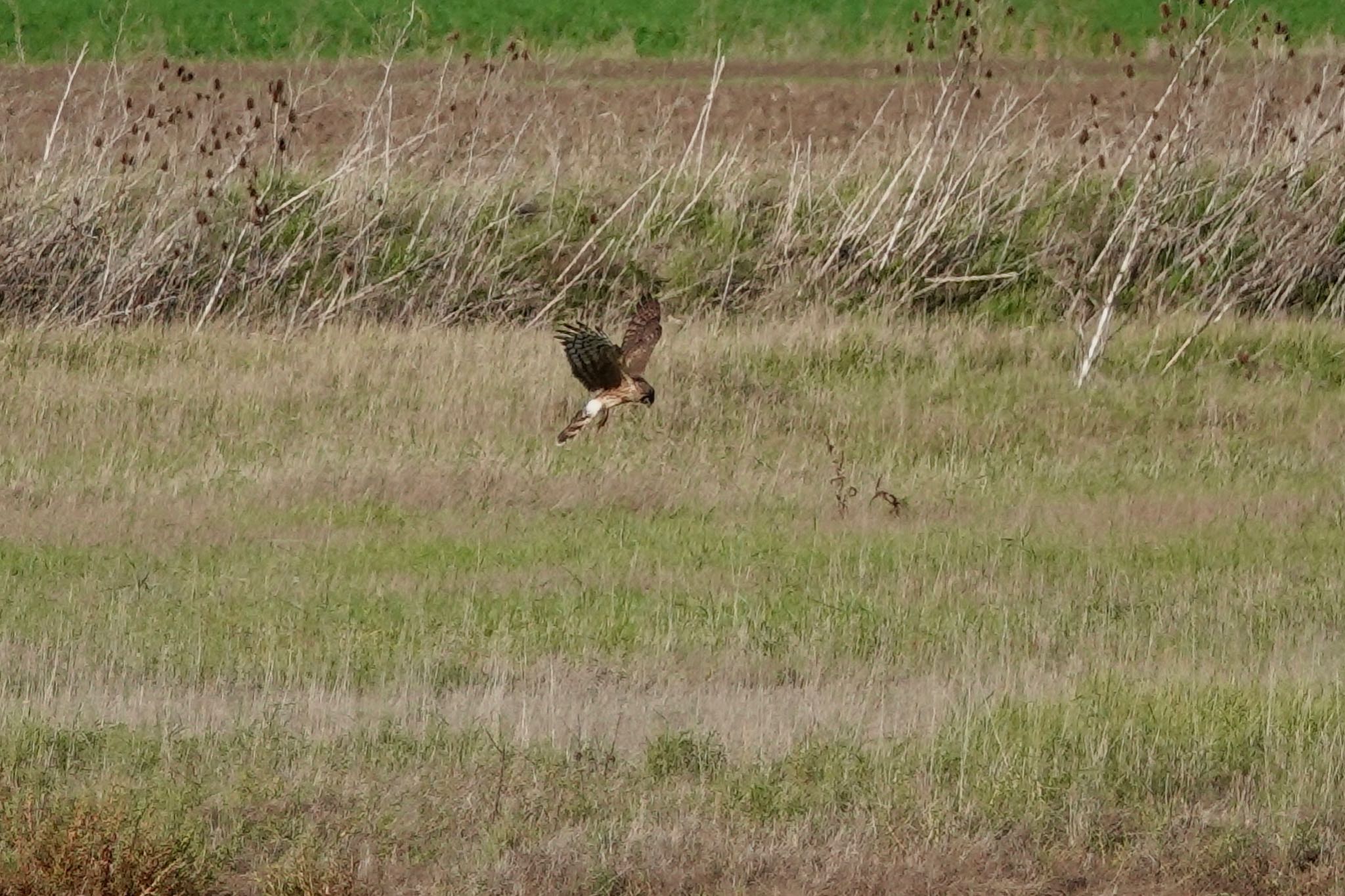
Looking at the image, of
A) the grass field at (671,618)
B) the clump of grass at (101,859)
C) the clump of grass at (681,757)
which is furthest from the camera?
the clump of grass at (681,757)

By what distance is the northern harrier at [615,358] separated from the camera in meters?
8.78

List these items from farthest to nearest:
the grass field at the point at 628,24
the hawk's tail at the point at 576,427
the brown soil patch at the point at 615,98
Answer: the grass field at the point at 628,24 < the brown soil patch at the point at 615,98 < the hawk's tail at the point at 576,427

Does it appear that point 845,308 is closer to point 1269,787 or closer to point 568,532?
point 568,532

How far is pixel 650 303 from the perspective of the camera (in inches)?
352

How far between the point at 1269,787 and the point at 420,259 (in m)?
9.67

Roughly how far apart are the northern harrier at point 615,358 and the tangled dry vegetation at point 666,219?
454cm

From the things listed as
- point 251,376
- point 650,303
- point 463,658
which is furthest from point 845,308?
point 463,658

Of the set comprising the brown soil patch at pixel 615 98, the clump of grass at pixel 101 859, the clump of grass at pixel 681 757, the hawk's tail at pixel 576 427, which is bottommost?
the clump of grass at pixel 101 859

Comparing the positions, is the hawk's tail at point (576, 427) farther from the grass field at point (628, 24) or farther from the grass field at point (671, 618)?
the grass field at point (628, 24)

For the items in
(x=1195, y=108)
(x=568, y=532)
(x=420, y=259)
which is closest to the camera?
(x=568, y=532)

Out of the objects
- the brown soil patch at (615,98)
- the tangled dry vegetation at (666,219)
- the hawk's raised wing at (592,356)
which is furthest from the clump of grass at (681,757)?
the brown soil patch at (615,98)

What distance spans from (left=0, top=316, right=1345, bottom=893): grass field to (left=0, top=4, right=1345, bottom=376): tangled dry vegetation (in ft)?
3.87

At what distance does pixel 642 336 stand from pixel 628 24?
105ft

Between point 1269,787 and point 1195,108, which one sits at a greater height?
point 1195,108
